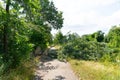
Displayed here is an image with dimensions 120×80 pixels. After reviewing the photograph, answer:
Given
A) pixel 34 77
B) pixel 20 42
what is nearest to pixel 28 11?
pixel 20 42

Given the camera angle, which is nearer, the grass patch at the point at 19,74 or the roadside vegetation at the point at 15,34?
the grass patch at the point at 19,74

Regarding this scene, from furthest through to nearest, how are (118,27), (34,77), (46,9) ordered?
(118,27), (46,9), (34,77)

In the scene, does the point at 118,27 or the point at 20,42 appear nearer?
the point at 20,42

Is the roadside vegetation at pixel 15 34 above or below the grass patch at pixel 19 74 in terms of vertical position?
above

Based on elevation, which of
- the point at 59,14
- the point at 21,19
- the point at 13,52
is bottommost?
the point at 13,52

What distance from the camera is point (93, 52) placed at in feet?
85.8

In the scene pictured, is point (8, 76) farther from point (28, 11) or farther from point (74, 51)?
point (74, 51)

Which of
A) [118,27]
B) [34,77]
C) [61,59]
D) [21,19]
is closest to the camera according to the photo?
[34,77]

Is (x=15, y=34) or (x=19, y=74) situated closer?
(x=19, y=74)

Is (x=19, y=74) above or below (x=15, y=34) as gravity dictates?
below

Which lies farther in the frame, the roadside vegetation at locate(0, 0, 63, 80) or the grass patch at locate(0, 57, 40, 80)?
the roadside vegetation at locate(0, 0, 63, 80)

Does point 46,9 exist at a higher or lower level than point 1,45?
higher

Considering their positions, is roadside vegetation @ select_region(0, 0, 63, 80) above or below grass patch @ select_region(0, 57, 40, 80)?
above

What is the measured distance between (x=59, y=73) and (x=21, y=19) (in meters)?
4.20
